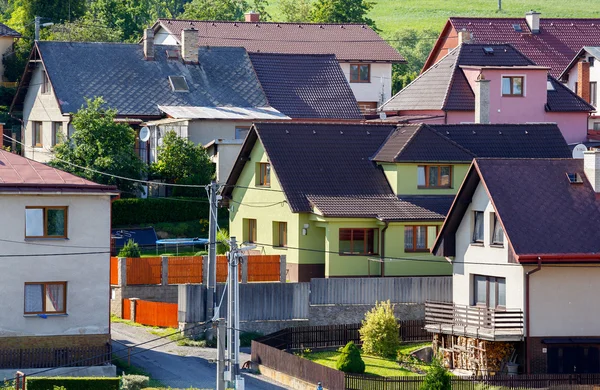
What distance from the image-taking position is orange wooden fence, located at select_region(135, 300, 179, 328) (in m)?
49.8

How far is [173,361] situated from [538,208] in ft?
40.7

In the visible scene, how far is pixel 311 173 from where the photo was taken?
56125 millimetres

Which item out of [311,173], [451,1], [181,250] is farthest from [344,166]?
[451,1]

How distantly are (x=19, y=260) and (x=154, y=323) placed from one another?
750 cm

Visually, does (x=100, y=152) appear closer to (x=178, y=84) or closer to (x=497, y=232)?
(x=178, y=84)

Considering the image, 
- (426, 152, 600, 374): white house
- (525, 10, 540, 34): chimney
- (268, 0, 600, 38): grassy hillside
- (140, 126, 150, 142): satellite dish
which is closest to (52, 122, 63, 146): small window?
(140, 126, 150, 142): satellite dish

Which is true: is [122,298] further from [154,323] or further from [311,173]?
[311,173]

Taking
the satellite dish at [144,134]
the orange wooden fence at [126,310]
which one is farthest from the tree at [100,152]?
the orange wooden fence at [126,310]

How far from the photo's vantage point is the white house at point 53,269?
43.9 m

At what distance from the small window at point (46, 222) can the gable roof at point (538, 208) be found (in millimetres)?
12483

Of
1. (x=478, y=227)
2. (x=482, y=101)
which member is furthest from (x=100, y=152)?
(x=478, y=227)

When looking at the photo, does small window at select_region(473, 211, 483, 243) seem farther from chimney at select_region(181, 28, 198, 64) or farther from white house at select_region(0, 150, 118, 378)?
chimney at select_region(181, 28, 198, 64)

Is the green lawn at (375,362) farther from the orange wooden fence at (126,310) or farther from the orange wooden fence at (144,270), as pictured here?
the orange wooden fence at (144,270)

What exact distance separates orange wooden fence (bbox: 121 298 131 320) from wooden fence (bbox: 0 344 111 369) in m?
6.55
